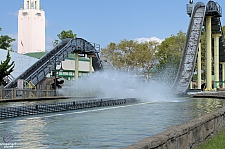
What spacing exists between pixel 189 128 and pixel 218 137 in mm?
2353

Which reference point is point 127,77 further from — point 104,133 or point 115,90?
point 104,133

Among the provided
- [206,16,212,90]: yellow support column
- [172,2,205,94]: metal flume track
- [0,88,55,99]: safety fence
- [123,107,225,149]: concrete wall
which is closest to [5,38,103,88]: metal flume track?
[0,88,55,99]: safety fence

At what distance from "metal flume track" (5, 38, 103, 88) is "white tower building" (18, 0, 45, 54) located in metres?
40.7

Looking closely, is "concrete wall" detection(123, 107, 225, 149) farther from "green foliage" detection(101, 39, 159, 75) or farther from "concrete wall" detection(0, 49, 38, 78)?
"green foliage" detection(101, 39, 159, 75)

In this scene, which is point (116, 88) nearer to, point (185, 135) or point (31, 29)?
point (185, 135)

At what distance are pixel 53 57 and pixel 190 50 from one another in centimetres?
1782

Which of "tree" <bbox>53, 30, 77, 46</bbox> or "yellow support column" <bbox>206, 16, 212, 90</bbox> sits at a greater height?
"tree" <bbox>53, 30, 77, 46</bbox>

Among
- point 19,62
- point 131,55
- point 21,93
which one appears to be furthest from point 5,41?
point 21,93

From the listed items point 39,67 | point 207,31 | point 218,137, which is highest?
point 207,31

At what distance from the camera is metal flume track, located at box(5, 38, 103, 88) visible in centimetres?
4453

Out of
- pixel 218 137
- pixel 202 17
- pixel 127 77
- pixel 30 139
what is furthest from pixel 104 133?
pixel 202 17

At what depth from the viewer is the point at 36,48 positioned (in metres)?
102

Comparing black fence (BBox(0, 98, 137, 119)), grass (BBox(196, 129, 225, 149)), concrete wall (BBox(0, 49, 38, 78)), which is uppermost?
concrete wall (BBox(0, 49, 38, 78))

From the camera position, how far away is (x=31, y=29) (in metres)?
98.9
